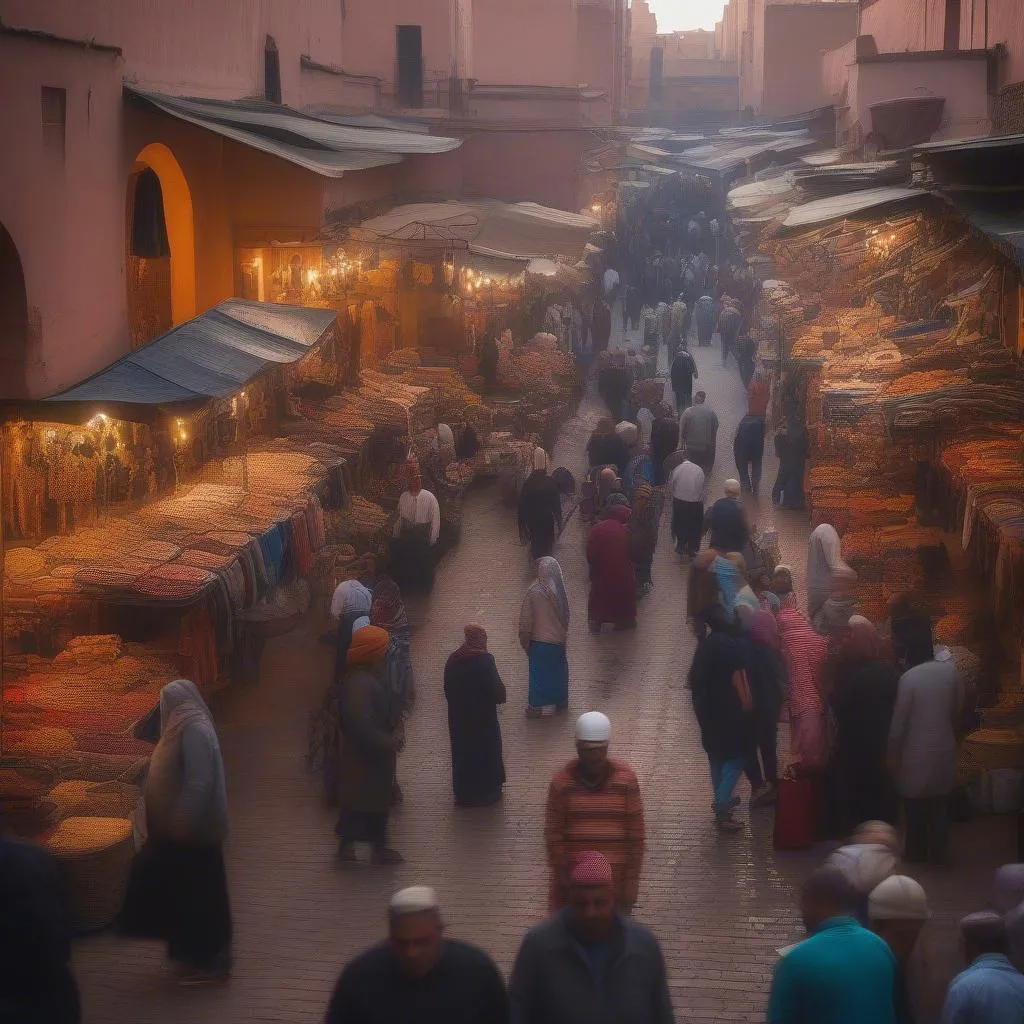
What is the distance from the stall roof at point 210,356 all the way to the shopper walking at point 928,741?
5062 mm

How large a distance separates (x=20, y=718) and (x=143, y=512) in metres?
2.71

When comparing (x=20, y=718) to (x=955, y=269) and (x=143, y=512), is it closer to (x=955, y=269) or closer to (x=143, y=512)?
(x=143, y=512)

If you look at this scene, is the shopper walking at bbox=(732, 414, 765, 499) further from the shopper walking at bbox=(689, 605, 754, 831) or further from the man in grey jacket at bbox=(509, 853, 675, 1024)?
the man in grey jacket at bbox=(509, 853, 675, 1024)

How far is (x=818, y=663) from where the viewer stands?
33.0ft

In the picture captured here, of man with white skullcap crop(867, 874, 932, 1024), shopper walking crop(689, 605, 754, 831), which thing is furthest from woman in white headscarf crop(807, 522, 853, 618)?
man with white skullcap crop(867, 874, 932, 1024)

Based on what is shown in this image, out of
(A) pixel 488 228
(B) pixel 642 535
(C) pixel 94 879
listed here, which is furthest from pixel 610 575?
(A) pixel 488 228

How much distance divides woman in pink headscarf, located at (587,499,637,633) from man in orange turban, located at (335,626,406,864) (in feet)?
16.4

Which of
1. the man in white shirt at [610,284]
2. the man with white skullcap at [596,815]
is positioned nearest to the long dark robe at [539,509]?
the man with white skullcap at [596,815]

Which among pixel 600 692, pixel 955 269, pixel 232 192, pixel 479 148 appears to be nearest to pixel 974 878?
pixel 600 692

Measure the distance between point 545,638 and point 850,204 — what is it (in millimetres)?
4370

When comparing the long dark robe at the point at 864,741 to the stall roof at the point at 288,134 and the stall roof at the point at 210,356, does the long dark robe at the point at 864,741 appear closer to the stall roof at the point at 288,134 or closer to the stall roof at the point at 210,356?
the stall roof at the point at 210,356

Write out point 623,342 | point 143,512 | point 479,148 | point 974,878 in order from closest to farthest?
point 974,878 < point 143,512 < point 479,148 < point 623,342

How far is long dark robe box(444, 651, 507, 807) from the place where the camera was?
1026cm

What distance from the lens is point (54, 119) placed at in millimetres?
12172
